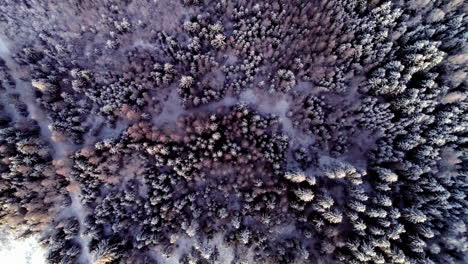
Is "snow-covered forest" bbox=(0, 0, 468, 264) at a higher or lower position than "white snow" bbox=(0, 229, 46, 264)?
higher

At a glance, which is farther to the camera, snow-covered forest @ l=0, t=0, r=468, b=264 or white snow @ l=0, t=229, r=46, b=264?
white snow @ l=0, t=229, r=46, b=264

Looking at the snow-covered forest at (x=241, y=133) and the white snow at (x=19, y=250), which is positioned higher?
the snow-covered forest at (x=241, y=133)

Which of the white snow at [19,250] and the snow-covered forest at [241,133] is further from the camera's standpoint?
the white snow at [19,250]

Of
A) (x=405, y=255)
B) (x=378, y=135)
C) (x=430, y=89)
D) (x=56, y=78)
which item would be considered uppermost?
(x=56, y=78)

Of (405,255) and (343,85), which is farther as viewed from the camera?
(343,85)

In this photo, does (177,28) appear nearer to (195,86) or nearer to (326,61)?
(195,86)

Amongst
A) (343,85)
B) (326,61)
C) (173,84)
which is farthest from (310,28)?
(173,84)

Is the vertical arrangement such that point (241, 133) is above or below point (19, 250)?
above

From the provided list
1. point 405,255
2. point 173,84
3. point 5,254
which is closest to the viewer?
point 405,255
